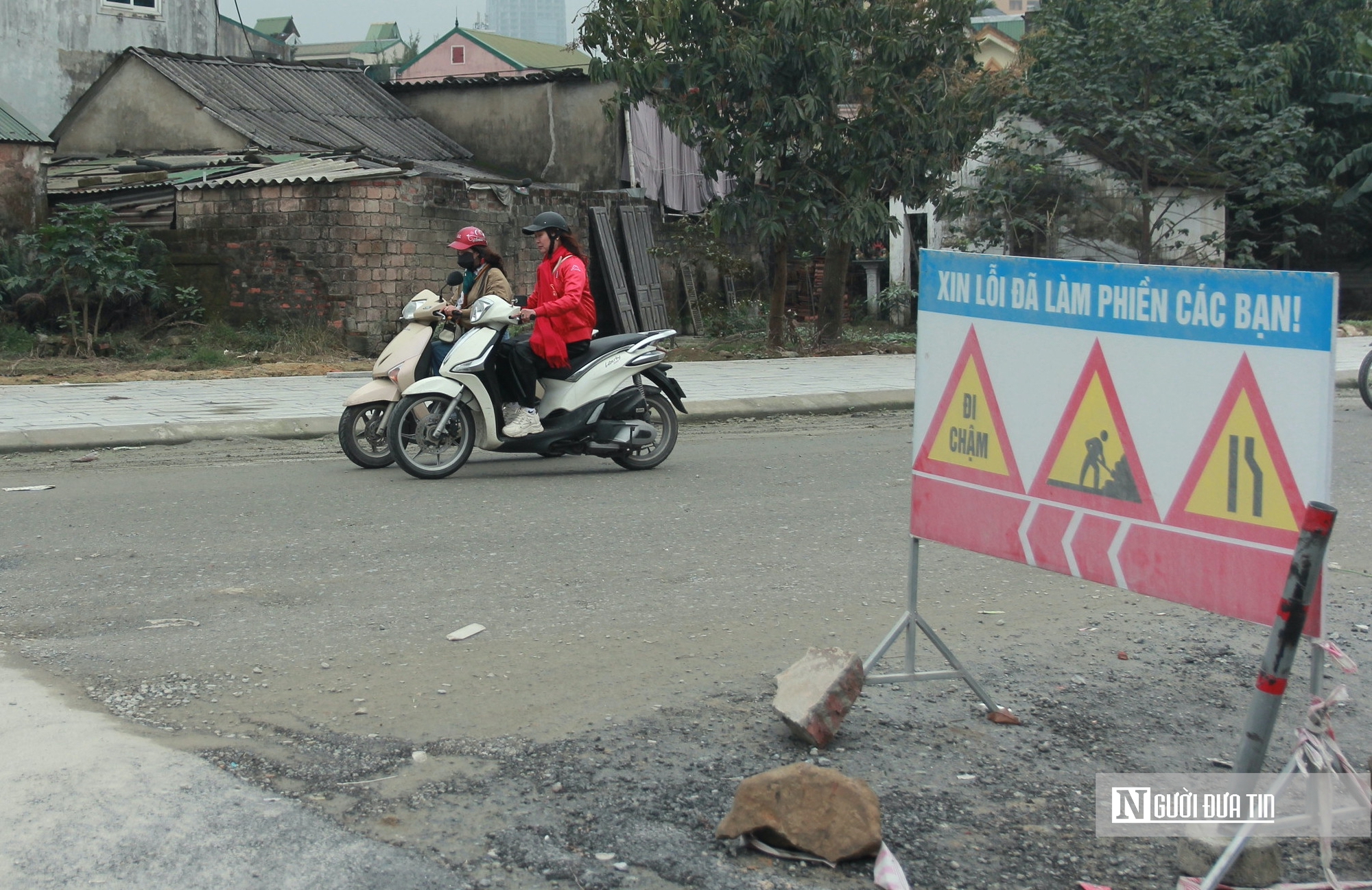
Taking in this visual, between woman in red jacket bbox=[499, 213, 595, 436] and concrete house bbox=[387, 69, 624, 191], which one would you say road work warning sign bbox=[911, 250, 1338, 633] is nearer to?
woman in red jacket bbox=[499, 213, 595, 436]

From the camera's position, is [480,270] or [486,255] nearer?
[486,255]

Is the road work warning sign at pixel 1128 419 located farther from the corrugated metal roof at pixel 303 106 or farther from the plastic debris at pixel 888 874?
the corrugated metal roof at pixel 303 106

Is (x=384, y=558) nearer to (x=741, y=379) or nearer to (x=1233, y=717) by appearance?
(x=1233, y=717)

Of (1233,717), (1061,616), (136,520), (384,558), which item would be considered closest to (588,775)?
(1233,717)

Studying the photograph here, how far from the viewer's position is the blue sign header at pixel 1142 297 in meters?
3.08

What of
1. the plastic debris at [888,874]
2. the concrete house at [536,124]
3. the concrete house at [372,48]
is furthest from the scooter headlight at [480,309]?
the concrete house at [372,48]

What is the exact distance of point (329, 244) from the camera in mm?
16516

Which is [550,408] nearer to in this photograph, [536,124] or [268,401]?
[268,401]

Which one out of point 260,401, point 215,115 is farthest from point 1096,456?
point 215,115

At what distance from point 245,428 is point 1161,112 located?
16.5 metres

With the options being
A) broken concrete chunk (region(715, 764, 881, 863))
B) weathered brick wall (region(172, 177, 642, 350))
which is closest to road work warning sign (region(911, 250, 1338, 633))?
broken concrete chunk (region(715, 764, 881, 863))

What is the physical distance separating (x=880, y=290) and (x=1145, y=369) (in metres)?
22.5

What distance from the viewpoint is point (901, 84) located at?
16.7 meters

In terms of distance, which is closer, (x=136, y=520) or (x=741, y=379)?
(x=136, y=520)
